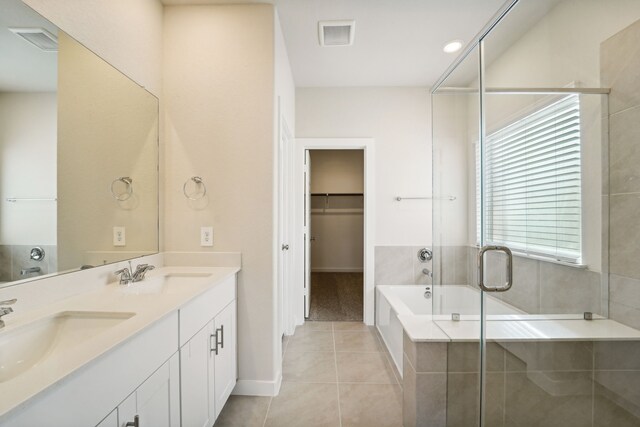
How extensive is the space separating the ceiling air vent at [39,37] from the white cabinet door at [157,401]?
1.37 meters

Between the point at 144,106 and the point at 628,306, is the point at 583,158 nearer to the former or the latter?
the point at 628,306

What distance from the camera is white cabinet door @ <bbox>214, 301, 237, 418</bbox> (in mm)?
1612

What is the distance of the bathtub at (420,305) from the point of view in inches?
60.1

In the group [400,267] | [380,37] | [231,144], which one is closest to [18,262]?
[231,144]

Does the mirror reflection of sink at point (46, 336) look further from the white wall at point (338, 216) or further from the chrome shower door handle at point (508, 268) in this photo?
the white wall at point (338, 216)

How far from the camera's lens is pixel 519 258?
4.31 ft

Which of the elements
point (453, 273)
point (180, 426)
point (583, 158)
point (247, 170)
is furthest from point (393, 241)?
point (180, 426)

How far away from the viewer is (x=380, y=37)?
94.3 inches

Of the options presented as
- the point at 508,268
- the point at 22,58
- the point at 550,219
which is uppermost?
the point at 22,58

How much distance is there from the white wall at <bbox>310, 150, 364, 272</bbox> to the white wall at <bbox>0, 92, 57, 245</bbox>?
15.7ft

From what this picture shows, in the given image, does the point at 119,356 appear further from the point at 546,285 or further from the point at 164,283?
the point at 546,285

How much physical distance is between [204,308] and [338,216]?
473 cm

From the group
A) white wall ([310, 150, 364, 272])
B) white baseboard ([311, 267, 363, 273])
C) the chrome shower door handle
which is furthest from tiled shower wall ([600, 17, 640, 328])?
white baseboard ([311, 267, 363, 273])

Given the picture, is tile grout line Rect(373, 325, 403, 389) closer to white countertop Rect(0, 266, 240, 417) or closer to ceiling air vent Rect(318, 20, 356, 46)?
white countertop Rect(0, 266, 240, 417)
